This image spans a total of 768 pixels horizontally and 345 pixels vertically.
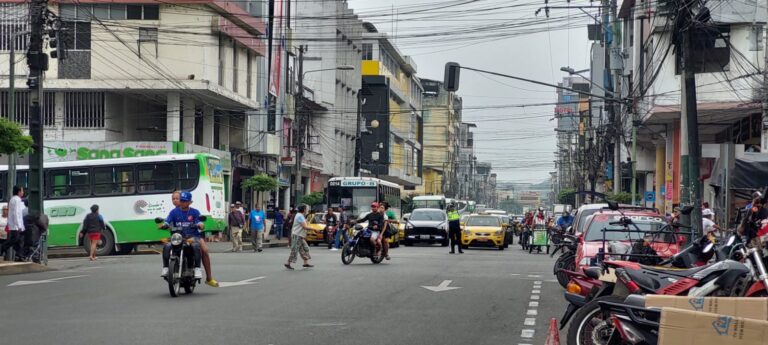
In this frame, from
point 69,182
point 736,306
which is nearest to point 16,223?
point 69,182

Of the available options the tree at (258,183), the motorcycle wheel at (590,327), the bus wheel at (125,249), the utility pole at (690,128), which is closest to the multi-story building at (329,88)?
the tree at (258,183)

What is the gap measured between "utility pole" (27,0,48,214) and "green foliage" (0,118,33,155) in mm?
1811

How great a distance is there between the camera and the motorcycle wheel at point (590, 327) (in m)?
9.14

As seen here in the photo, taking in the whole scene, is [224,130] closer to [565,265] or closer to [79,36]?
[79,36]

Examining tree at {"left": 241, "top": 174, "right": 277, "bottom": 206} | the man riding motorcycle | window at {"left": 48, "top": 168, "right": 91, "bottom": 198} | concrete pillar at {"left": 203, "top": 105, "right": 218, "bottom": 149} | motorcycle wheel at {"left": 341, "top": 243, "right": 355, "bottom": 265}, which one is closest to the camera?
motorcycle wheel at {"left": 341, "top": 243, "right": 355, "bottom": 265}

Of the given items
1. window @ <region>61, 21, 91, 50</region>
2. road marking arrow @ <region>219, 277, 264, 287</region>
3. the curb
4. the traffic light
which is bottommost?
the curb

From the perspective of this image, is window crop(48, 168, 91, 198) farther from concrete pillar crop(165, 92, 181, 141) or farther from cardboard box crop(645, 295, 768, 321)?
cardboard box crop(645, 295, 768, 321)

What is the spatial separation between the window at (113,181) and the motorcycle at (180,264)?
59.5ft

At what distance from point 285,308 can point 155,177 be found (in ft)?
68.4

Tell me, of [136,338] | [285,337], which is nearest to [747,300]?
[285,337]

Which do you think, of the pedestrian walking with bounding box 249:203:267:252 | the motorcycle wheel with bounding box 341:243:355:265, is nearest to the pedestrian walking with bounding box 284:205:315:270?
the motorcycle wheel with bounding box 341:243:355:265

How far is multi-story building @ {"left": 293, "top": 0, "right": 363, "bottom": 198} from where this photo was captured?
232ft

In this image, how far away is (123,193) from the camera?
3419 centimetres

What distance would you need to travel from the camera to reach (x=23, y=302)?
15.2 metres
